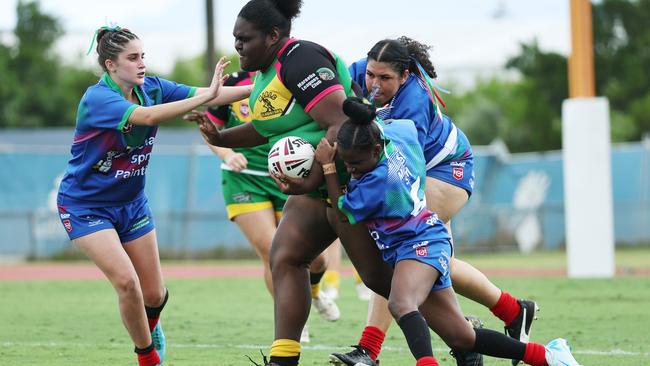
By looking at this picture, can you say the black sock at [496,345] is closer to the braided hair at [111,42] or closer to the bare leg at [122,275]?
the bare leg at [122,275]

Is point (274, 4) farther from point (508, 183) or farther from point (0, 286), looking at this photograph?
point (508, 183)

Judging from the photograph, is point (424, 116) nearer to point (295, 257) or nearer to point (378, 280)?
point (378, 280)

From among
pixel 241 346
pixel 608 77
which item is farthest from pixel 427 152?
pixel 608 77

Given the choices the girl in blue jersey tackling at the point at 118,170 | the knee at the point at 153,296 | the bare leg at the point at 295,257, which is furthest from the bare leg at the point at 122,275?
the bare leg at the point at 295,257

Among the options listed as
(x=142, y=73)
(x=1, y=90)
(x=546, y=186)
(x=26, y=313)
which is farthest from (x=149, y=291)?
(x=1, y=90)

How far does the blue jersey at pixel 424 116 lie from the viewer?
6547 mm

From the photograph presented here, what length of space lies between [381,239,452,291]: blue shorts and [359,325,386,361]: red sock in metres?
0.73

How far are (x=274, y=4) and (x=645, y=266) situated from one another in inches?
499

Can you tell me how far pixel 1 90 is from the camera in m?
42.6

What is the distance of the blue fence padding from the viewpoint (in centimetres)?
2119

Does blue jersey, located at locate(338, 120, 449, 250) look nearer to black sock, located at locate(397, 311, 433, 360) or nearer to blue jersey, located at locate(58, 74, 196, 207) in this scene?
black sock, located at locate(397, 311, 433, 360)

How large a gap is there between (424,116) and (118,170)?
6.10ft

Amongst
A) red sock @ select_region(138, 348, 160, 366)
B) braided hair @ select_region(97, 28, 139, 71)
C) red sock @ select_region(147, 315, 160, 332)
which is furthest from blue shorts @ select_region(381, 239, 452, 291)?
braided hair @ select_region(97, 28, 139, 71)

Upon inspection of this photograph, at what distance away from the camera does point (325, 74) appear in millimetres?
5953
